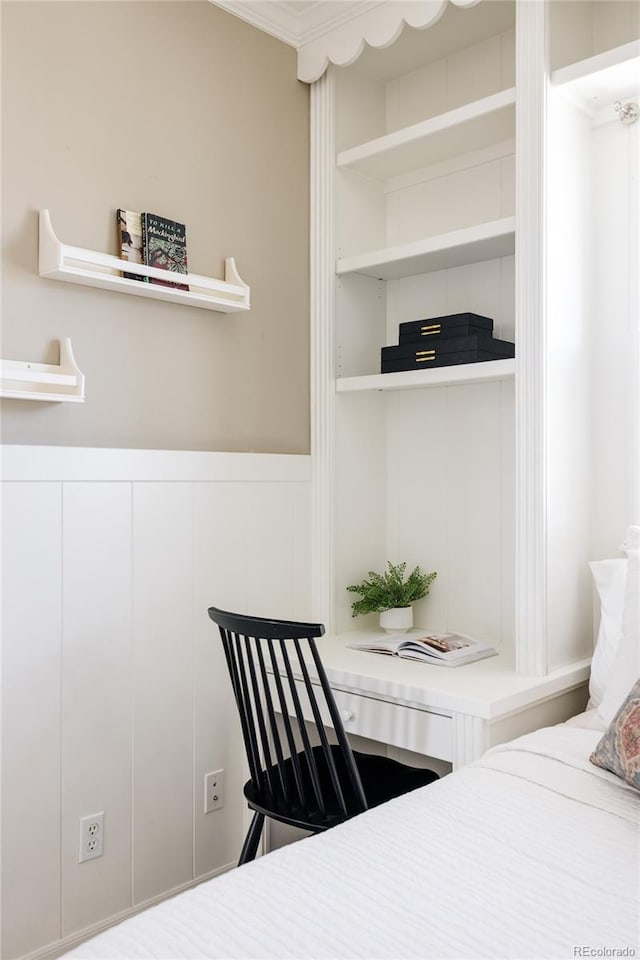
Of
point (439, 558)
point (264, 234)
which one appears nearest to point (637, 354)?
point (439, 558)

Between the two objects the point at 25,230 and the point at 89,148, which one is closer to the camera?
the point at 25,230

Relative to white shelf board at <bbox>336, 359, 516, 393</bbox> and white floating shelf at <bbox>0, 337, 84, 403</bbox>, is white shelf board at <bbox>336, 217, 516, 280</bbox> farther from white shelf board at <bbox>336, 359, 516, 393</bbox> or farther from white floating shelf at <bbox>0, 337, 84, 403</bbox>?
white floating shelf at <bbox>0, 337, 84, 403</bbox>

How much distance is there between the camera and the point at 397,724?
2.04m

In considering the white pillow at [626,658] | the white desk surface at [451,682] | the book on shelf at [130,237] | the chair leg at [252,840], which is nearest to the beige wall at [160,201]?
the book on shelf at [130,237]

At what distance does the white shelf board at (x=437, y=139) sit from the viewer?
88.6 inches

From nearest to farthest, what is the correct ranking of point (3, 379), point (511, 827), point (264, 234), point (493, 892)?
point (493, 892) < point (511, 827) < point (3, 379) < point (264, 234)

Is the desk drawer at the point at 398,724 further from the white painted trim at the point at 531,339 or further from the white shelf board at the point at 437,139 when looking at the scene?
the white shelf board at the point at 437,139

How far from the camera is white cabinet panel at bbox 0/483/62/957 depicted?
1.87 meters

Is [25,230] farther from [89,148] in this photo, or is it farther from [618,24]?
[618,24]

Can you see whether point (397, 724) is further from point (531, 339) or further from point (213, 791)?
point (531, 339)

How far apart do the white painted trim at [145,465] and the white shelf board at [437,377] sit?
297 millimetres

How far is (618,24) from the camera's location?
2.25 metres

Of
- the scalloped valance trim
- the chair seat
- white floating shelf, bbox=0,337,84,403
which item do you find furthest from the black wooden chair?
the scalloped valance trim

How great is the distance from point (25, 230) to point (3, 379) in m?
0.39
